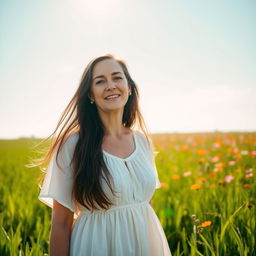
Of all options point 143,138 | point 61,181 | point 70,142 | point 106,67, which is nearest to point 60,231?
point 61,181

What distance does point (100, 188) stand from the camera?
57.1 inches

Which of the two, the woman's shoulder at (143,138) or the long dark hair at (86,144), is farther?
the woman's shoulder at (143,138)

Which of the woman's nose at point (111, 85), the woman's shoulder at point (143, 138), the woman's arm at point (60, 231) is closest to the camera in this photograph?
the woman's arm at point (60, 231)

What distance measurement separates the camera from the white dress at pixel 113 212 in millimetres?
1460

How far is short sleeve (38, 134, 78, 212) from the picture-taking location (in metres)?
1.44

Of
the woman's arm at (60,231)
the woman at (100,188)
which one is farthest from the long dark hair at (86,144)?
the woman's arm at (60,231)

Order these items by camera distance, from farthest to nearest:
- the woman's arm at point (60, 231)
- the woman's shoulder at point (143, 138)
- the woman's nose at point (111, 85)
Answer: the woman's shoulder at point (143, 138) < the woman's nose at point (111, 85) < the woman's arm at point (60, 231)

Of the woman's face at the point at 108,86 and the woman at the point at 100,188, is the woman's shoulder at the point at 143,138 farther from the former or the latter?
the woman's face at the point at 108,86

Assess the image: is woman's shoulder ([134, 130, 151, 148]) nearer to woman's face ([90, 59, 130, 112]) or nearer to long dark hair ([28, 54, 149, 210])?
long dark hair ([28, 54, 149, 210])

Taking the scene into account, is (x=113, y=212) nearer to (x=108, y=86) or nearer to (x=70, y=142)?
(x=70, y=142)

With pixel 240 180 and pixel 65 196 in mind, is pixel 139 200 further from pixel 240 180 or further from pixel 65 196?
pixel 240 180

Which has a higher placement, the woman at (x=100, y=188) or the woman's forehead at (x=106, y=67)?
the woman's forehead at (x=106, y=67)

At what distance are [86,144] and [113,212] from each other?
1.39 ft

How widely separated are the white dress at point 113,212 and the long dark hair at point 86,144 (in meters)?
0.04
